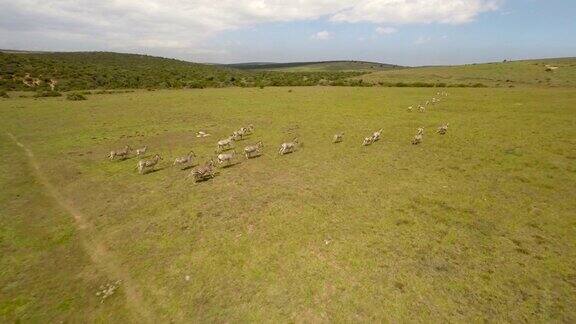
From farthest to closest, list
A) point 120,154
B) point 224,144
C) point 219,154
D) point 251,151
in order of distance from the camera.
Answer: point 224,144 < point 120,154 < point 251,151 < point 219,154

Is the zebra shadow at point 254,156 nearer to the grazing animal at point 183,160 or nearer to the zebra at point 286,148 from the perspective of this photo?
the zebra at point 286,148

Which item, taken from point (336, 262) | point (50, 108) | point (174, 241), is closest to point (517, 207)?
point (336, 262)

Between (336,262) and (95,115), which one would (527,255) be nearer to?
(336,262)

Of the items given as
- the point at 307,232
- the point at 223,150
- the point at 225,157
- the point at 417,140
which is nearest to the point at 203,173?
the point at 225,157

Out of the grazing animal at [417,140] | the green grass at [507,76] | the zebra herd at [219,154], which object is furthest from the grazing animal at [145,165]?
the green grass at [507,76]

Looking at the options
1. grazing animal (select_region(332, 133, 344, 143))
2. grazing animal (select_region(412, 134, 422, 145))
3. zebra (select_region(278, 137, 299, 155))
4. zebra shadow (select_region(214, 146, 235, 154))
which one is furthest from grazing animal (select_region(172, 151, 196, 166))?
grazing animal (select_region(412, 134, 422, 145))

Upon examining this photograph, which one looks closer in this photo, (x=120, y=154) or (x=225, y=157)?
(x=225, y=157)

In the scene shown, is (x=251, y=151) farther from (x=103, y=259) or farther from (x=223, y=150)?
(x=103, y=259)

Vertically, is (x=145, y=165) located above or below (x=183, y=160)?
below
